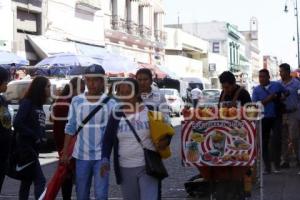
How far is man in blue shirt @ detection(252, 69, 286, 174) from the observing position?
1079 centimetres

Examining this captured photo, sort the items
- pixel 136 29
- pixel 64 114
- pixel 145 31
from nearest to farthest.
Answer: pixel 64 114, pixel 136 29, pixel 145 31

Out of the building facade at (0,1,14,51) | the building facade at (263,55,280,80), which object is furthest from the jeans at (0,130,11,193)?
the building facade at (263,55,280,80)

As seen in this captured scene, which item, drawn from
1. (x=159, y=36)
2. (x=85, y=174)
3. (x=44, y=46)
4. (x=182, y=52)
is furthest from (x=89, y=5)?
(x=182, y=52)

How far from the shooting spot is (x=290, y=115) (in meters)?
11.4

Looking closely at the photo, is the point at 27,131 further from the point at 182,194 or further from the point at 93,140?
the point at 182,194

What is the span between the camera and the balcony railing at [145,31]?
42.8 metres

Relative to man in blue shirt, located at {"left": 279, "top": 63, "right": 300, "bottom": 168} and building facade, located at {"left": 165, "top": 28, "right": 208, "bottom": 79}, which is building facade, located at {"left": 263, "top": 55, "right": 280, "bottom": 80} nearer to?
building facade, located at {"left": 165, "top": 28, "right": 208, "bottom": 79}

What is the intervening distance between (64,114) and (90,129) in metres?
1.96

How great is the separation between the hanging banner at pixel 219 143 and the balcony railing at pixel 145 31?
35683mm

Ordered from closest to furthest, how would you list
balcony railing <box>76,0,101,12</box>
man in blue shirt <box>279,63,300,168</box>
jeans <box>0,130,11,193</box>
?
jeans <box>0,130,11,193</box> < man in blue shirt <box>279,63,300,168</box> < balcony railing <box>76,0,101,12</box>

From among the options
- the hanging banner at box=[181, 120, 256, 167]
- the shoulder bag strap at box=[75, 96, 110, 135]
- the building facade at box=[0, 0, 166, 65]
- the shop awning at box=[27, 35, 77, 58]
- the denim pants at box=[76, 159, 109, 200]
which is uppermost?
the building facade at box=[0, 0, 166, 65]

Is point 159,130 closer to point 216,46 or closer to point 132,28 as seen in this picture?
point 132,28

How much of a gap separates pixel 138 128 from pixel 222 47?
79917 mm

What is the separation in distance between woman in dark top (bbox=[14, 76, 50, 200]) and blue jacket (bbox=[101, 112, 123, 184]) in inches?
65.2
